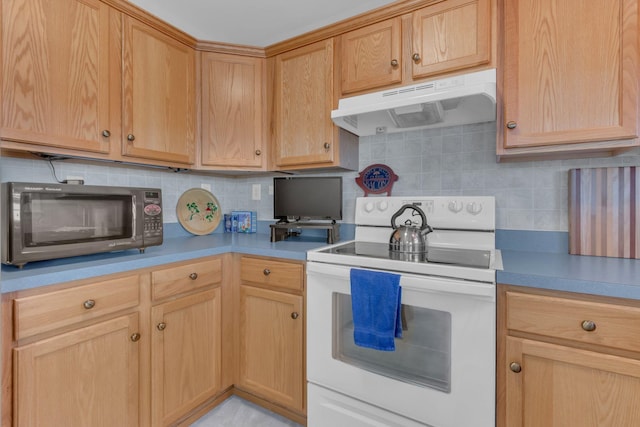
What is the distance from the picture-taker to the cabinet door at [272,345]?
1626 millimetres

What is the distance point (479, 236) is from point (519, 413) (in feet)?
2.48

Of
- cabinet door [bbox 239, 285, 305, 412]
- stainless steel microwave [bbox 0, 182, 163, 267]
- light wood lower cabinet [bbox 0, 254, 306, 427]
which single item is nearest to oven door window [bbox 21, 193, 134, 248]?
stainless steel microwave [bbox 0, 182, 163, 267]

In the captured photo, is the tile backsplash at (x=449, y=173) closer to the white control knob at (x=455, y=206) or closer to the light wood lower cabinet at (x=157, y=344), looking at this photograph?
the white control knob at (x=455, y=206)

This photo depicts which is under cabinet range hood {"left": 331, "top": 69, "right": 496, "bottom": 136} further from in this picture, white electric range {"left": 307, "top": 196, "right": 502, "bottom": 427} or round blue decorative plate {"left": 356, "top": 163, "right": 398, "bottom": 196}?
white electric range {"left": 307, "top": 196, "right": 502, "bottom": 427}

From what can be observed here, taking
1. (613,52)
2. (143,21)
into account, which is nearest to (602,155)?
(613,52)

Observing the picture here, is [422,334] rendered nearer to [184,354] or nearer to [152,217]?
[184,354]

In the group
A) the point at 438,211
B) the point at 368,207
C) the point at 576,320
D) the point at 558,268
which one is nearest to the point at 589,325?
the point at 576,320

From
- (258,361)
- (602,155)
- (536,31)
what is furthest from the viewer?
(258,361)

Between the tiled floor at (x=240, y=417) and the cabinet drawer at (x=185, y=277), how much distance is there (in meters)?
0.72

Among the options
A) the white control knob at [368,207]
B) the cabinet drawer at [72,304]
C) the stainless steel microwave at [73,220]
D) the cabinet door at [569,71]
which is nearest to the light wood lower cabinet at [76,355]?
the cabinet drawer at [72,304]

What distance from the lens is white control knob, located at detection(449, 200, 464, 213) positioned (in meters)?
1.64

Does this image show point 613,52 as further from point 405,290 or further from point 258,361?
point 258,361

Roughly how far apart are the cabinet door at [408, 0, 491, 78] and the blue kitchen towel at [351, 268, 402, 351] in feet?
3.39

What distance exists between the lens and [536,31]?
4.42ft
